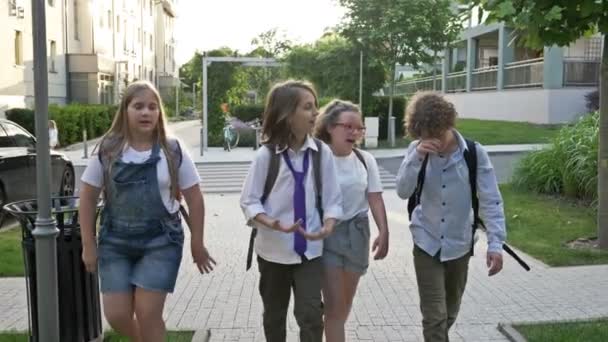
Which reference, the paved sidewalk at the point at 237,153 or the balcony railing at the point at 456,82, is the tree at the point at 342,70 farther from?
the balcony railing at the point at 456,82

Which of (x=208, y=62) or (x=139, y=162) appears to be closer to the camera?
(x=139, y=162)

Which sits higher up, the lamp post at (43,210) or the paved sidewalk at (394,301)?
the lamp post at (43,210)

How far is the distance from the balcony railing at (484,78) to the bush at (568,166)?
79.7ft

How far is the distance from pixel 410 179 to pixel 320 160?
0.53 meters

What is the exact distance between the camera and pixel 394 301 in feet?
19.9

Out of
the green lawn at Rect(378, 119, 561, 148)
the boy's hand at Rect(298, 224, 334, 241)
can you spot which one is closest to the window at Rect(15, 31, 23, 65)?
A: the green lawn at Rect(378, 119, 561, 148)

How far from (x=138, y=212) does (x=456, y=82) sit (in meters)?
42.9

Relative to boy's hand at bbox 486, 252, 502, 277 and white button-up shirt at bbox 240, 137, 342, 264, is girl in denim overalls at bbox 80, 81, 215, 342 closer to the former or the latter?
white button-up shirt at bbox 240, 137, 342, 264

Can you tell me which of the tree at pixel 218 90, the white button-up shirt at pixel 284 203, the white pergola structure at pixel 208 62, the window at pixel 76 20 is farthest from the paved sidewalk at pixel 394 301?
the window at pixel 76 20

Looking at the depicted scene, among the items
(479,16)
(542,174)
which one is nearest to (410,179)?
(479,16)

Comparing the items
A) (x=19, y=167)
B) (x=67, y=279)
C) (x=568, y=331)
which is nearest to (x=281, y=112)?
(x=67, y=279)

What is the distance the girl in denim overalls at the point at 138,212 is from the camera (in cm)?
363

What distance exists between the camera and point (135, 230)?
3.62 metres

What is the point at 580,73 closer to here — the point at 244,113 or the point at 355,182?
the point at 244,113
